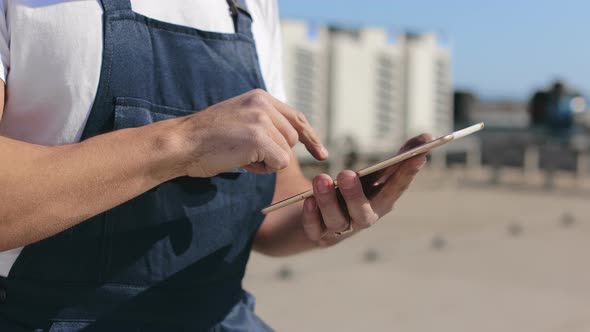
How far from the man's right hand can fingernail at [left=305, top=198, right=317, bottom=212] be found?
0.48ft

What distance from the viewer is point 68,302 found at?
0.96 meters

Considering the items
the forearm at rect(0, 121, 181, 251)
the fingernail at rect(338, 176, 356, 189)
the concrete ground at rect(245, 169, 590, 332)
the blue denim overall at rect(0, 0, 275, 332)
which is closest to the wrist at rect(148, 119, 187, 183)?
the forearm at rect(0, 121, 181, 251)

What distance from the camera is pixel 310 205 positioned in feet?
3.43

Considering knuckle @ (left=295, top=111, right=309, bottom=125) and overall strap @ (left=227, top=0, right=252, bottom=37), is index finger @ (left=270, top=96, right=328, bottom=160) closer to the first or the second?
knuckle @ (left=295, top=111, right=309, bottom=125)

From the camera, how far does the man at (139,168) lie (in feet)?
2.76

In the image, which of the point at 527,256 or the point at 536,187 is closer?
→ the point at 527,256

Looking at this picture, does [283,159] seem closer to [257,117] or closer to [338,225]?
[257,117]

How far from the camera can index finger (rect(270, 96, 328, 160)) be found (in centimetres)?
93

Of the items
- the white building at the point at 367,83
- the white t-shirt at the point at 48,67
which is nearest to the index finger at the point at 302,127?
the white t-shirt at the point at 48,67

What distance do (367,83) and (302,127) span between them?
11956 millimetres

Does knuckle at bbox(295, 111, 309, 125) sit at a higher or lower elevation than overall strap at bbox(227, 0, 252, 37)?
lower

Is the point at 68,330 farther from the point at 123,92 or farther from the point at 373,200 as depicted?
the point at 373,200

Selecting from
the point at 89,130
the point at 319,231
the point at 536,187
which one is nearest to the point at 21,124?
the point at 89,130

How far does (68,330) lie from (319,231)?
39 cm
